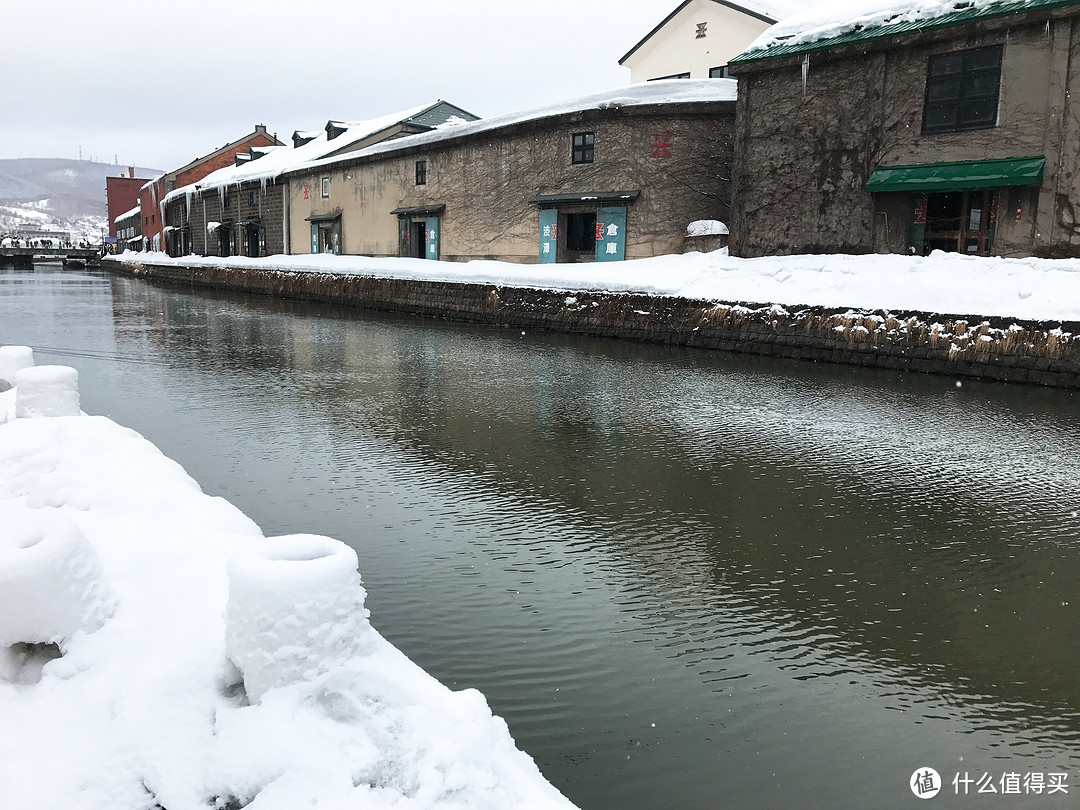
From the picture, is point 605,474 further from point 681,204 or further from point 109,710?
point 681,204

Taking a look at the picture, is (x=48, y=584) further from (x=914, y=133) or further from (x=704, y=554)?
(x=914, y=133)

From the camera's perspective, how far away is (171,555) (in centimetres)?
405

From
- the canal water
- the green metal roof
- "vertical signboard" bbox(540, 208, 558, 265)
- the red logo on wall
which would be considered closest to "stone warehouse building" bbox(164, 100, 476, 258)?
"vertical signboard" bbox(540, 208, 558, 265)

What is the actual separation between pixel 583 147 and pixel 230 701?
24857mm

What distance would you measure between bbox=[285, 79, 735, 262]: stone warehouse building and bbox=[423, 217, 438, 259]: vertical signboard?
4cm

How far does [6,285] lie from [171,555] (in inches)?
1617

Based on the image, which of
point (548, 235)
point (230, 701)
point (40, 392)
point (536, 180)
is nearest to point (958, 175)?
point (548, 235)

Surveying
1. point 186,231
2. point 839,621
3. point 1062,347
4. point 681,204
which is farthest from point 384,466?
point 186,231

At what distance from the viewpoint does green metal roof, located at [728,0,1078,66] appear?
659 inches

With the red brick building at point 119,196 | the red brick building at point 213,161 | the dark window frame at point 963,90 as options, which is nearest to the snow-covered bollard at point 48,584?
the dark window frame at point 963,90

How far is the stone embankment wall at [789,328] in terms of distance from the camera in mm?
13367

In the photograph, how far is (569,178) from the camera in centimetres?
2602

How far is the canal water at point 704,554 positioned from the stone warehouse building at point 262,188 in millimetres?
30244

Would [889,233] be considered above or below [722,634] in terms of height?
above
